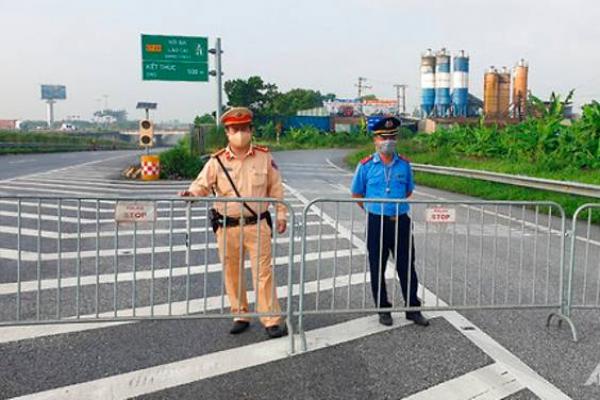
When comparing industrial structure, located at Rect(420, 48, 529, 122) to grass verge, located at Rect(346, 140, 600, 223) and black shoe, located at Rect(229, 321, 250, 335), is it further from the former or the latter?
black shoe, located at Rect(229, 321, 250, 335)

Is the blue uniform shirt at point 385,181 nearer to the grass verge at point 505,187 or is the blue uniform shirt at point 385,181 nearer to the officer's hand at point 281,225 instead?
the officer's hand at point 281,225

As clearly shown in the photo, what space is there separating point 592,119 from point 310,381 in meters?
16.2

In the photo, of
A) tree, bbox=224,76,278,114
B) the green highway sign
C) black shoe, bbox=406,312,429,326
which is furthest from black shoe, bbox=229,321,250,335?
tree, bbox=224,76,278,114

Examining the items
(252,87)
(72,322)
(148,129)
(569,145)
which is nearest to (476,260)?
(72,322)

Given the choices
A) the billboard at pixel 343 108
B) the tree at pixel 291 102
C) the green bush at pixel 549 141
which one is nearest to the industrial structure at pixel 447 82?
the billboard at pixel 343 108

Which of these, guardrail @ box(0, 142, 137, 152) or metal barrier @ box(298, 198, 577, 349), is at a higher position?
guardrail @ box(0, 142, 137, 152)

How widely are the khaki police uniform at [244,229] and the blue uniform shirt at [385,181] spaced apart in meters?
0.87

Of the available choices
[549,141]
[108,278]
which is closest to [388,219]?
[108,278]

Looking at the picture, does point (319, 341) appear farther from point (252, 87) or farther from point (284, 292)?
point (252, 87)

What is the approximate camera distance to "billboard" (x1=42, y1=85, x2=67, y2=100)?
123 meters

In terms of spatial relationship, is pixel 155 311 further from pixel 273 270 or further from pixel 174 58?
pixel 174 58

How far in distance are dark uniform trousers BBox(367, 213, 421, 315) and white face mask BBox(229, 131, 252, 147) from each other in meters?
1.32

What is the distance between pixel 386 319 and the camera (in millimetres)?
4773

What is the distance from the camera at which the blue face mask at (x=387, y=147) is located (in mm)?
4770
